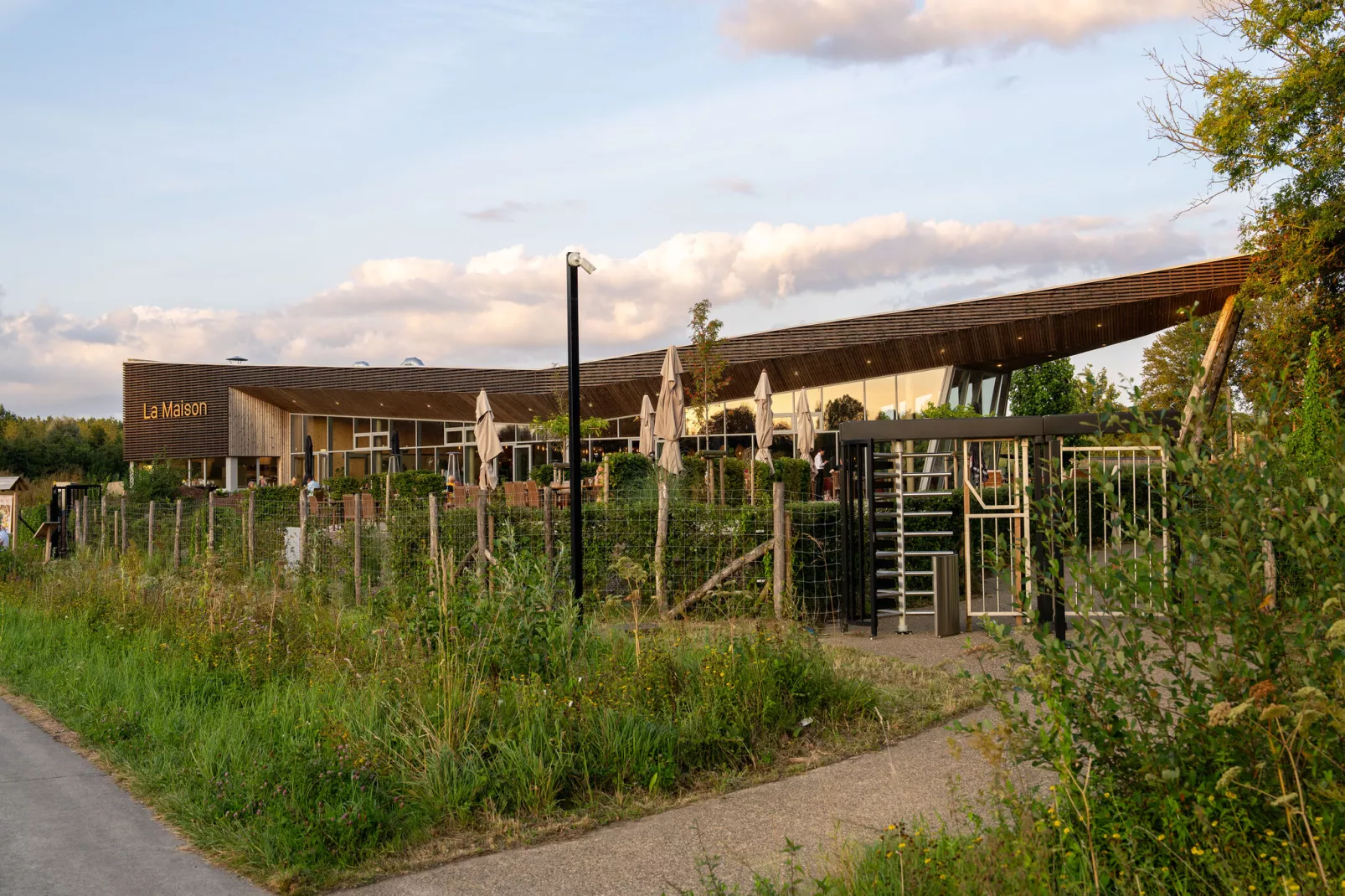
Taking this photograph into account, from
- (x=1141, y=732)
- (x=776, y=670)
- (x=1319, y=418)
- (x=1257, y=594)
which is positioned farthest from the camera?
(x=1319, y=418)

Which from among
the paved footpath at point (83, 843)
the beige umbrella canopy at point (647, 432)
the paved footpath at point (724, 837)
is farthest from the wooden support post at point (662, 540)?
the beige umbrella canopy at point (647, 432)

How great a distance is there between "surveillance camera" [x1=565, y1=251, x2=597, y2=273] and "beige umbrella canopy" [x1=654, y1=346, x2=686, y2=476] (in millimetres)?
8307

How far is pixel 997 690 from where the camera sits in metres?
3.83

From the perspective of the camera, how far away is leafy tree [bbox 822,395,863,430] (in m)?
32.8

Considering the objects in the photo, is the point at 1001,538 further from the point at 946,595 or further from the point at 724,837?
the point at 946,595

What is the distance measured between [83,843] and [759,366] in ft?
94.9

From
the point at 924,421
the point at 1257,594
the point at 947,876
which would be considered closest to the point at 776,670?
the point at 947,876

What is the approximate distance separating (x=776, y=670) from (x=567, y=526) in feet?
20.3

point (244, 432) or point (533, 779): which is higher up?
point (244, 432)

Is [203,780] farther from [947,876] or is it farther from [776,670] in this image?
[947,876]

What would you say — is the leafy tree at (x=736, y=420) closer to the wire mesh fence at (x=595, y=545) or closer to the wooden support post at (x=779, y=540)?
the wire mesh fence at (x=595, y=545)

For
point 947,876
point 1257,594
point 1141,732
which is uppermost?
point 1257,594

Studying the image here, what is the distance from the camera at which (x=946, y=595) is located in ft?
35.5

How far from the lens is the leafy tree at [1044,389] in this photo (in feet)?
177
